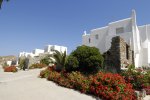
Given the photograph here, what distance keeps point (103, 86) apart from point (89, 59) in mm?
3215

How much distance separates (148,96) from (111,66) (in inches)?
186

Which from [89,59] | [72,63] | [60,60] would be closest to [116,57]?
[89,59]

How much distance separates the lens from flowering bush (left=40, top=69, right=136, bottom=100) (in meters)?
11.2

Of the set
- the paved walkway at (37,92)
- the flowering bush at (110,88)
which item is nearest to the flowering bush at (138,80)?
the flowering bush at (110,88)

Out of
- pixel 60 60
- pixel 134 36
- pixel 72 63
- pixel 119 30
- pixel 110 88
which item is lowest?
pixel 110 88

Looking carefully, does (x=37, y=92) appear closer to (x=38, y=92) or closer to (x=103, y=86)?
(x=38, y=92)

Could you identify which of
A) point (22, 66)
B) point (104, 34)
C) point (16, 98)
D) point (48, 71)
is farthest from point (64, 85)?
point (104, 34)

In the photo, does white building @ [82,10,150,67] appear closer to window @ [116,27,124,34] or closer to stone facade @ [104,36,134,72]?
window @ [116,27,124,34]

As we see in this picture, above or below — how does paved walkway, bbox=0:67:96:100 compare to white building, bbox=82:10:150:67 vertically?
below

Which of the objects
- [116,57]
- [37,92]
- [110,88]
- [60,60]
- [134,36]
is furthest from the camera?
[134,36]

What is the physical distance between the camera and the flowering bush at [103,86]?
11.2 metres

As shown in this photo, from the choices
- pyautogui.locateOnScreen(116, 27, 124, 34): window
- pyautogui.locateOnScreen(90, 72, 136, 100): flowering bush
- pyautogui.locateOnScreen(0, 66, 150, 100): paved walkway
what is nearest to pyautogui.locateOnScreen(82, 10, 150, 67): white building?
pyautogui.locateOnScreen(116, 27, 124, 34): window

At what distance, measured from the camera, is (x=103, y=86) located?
11578mm

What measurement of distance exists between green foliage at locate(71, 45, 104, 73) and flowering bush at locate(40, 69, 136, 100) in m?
1.74
